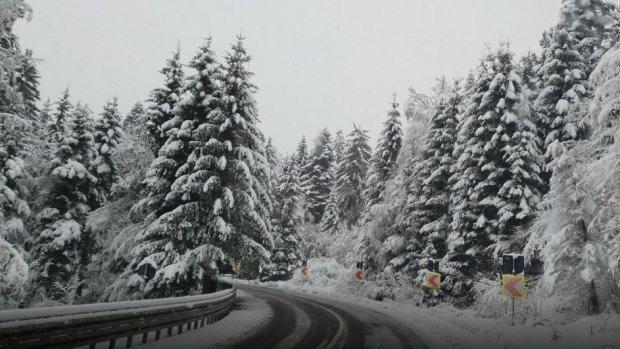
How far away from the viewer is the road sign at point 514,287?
14758 millimetres

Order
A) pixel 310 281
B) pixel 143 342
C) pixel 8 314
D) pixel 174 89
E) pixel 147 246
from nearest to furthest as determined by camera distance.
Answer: pixel 8 314, pixel 143 342, pixel 147 246, pixel 174 89, pixel 310 281

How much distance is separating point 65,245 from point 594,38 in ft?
106

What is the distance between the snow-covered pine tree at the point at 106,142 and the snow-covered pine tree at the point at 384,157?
18.3 meters

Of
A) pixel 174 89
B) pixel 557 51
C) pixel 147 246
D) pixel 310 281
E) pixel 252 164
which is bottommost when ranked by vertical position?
pixel 310 281

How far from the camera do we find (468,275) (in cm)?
2462

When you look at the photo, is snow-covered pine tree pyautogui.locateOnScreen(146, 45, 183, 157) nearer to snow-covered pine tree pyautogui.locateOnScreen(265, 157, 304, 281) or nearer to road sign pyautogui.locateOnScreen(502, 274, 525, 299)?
road sign pyautogui.locateOnScreen(502, 274, 525, 299)

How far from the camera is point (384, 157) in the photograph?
115ft

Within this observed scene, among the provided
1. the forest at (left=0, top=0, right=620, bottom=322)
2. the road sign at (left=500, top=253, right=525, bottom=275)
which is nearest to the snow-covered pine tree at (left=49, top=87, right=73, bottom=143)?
the forest at (left=0, top=0, right=620, bottom=322)

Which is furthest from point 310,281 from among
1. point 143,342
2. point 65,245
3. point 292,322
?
point 143,342

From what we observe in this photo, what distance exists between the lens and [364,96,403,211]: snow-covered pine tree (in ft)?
111

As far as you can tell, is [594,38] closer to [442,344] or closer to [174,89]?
[442,344]

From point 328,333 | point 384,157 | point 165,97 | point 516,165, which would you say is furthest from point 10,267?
point 384,157

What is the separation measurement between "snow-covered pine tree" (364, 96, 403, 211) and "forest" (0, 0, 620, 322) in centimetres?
93

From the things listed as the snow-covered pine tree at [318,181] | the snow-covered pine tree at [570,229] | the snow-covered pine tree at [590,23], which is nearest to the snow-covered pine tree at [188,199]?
the snow-covered pine tree at [570,229]
